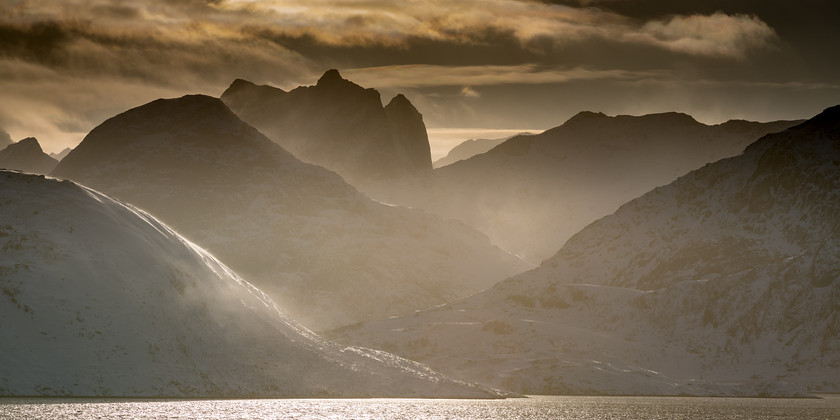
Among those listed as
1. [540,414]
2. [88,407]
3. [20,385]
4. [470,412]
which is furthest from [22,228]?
[540,414]

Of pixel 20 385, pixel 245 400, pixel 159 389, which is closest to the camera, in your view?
pixel 20 385

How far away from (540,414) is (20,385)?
87.8m

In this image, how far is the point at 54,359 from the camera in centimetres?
17488

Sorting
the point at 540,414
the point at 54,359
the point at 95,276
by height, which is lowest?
the point at 540,414

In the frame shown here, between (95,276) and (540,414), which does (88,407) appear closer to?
(95,276)

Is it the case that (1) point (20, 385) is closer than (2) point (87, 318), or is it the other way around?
(1) point (20, 385)

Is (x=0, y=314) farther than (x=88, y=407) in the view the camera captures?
Yes

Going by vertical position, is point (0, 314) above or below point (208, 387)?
above

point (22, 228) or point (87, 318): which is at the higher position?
point (22, 228)

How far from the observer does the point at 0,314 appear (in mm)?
177250

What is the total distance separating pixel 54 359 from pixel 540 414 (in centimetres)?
8352

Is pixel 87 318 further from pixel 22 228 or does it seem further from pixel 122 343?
pixel 22 228

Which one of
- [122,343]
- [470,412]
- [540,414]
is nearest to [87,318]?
[122,343]

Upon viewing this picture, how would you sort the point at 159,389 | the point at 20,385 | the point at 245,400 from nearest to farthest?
the point at 20,385 < the point at 159,389 < the point at 245,400
